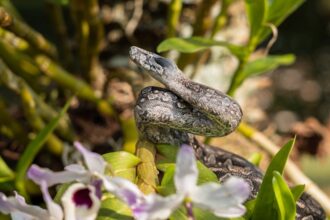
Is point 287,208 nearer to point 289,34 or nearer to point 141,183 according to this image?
point 141,183

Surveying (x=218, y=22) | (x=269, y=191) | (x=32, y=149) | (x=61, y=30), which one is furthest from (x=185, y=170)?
(x=61, y=30)

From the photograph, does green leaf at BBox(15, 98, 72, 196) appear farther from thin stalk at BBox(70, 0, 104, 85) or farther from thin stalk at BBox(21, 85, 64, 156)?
thin stalk at BBox(70, 0, 104, 85)

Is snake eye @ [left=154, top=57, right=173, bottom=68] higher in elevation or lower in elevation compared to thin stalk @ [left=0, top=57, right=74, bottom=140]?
lower

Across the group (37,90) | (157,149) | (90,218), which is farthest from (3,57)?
(90,218)

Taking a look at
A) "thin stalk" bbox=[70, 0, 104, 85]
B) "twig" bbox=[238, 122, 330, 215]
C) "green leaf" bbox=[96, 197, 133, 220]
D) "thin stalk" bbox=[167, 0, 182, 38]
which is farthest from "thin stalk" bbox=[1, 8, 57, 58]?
"green leaf" bbox=[96, 197, 133, 220]

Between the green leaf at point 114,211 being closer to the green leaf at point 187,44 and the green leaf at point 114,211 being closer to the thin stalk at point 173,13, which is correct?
the green leaf at point 187,44
